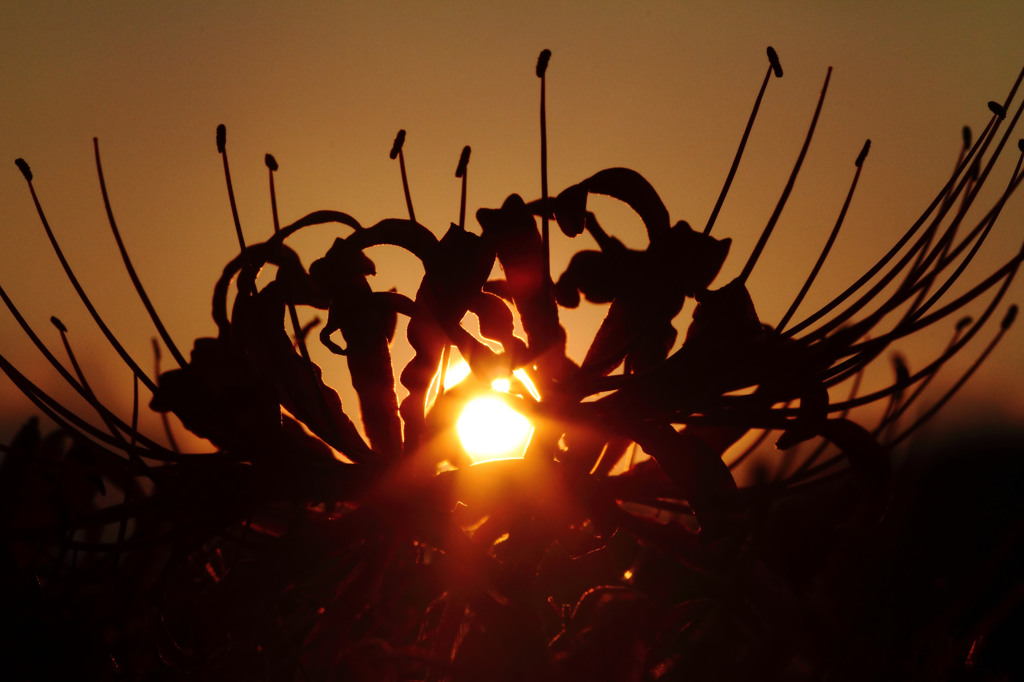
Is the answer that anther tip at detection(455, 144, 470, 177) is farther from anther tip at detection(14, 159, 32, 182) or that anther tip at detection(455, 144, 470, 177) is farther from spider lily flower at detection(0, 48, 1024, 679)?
anther tip at detection(14, 159, 32, 182)

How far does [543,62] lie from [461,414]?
710 mm

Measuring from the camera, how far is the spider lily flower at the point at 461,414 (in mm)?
1514

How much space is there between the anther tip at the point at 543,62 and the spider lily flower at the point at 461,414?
9.0 inches

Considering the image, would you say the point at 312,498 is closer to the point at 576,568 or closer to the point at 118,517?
the point at 118,517

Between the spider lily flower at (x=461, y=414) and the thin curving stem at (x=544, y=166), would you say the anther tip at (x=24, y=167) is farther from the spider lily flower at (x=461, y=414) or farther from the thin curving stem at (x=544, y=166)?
the thin curving stem at (x=544, y=166)

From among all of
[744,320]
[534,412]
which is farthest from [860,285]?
[534,412]

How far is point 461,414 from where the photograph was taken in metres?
1.63

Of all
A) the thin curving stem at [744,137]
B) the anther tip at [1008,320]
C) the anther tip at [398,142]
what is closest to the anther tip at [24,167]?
the anther tip at [398,142]

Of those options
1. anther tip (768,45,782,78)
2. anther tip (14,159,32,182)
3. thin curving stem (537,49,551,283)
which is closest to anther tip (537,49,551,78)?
thin curving stem (537,49,551,283)

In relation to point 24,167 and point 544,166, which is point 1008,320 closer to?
point 544,166

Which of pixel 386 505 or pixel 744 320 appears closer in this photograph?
pixel 744 320

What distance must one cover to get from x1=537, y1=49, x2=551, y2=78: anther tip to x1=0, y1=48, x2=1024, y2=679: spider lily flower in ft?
0.75

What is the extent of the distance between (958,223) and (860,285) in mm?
286

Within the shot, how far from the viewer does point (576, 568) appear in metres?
1.66
